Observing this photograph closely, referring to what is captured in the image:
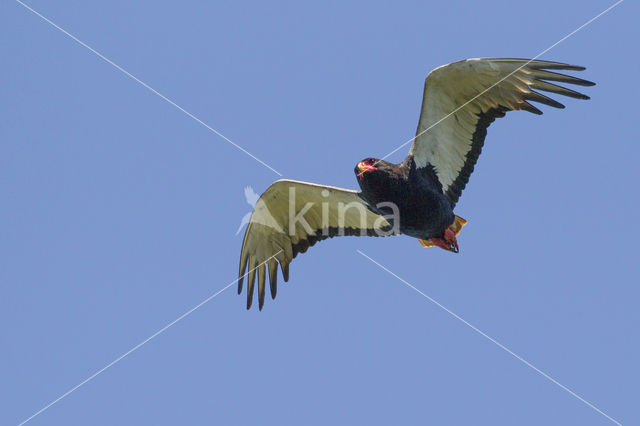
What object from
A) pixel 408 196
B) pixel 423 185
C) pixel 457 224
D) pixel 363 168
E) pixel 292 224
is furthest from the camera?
pixel 292 224

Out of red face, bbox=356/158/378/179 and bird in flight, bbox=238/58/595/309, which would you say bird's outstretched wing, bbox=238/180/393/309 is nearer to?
bird in flight, bbox=238/58/595/309

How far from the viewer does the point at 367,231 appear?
19.4 m

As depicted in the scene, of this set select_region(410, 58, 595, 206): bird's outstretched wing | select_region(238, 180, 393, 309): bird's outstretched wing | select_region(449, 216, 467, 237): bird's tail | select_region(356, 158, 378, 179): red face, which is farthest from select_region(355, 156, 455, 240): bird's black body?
select_region(238, 180, 393, 309): bird's outstretched wing

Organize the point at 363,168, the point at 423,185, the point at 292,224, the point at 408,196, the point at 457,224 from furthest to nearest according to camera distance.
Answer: the point at 292,224
the point at 457,224
the point at 423,185
the point at 408,196
the point at 363,168

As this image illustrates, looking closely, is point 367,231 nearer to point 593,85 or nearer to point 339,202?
point 339,202

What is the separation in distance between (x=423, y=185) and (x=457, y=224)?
116 cm

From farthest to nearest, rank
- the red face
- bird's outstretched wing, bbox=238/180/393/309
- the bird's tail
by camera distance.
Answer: bird's outstretched wing, bbox=238/180/393/309 → the bird's tail → the red face

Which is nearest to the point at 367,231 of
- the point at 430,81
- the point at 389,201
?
the point at 389,201

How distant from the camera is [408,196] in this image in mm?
17375

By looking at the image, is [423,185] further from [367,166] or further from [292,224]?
[292,224]

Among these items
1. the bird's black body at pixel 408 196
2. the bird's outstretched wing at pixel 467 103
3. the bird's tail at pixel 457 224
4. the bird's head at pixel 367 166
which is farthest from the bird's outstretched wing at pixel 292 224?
the bird's outstretched wing at pixel 467 103

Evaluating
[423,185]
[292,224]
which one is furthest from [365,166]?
[292,224]

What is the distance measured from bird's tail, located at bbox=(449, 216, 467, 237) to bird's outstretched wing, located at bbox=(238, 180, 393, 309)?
1.24m

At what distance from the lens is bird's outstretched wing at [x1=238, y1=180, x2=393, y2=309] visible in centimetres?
1884
